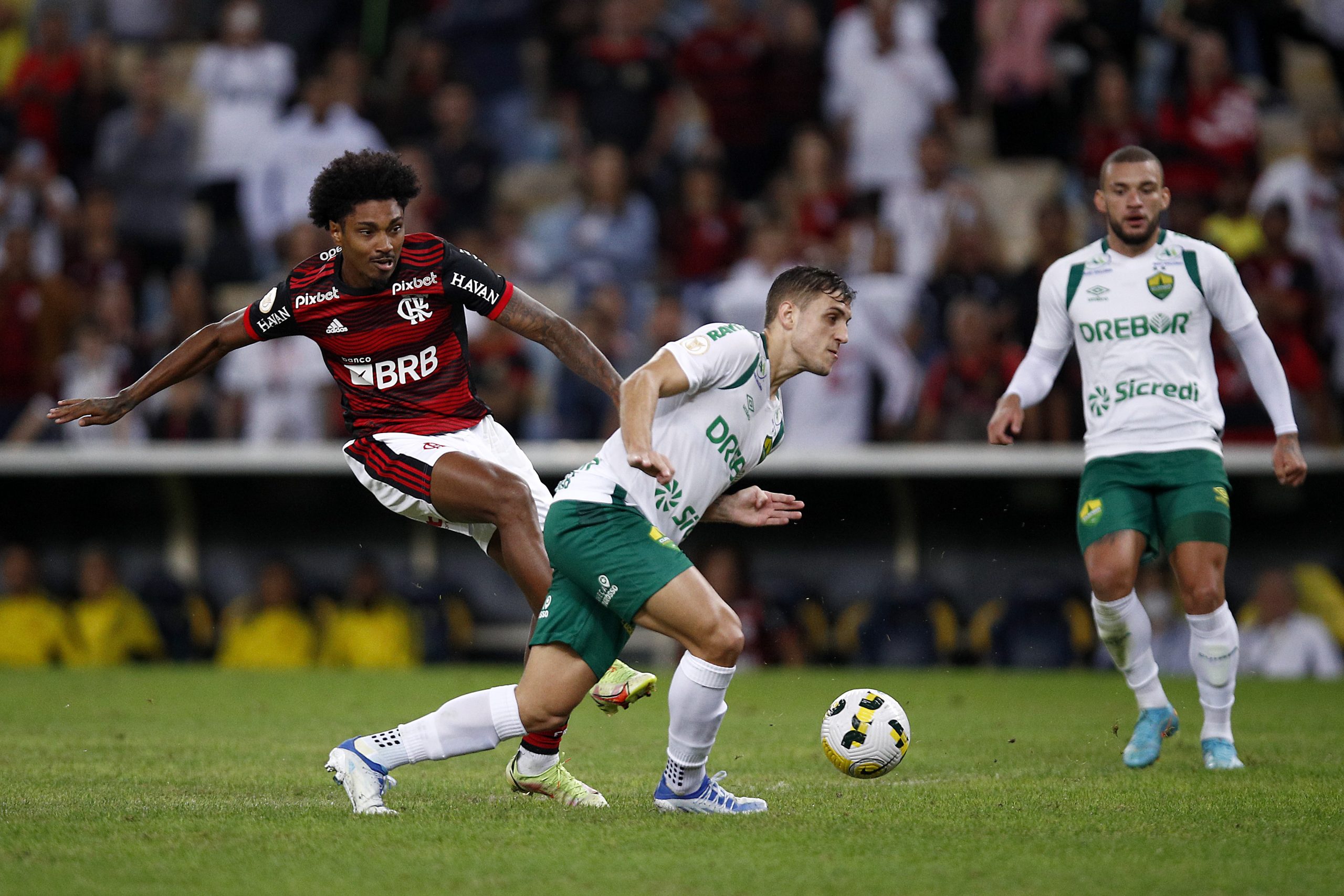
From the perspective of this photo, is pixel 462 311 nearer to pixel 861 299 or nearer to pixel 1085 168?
pixel 861 299

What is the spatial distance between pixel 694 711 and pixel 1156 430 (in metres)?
2.92

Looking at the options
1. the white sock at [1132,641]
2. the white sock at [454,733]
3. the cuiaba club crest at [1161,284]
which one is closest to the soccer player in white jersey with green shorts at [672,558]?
the white sock at [454,733]

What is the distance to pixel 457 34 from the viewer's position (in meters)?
17.4

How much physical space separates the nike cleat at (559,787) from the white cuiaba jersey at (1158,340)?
9.81 ft

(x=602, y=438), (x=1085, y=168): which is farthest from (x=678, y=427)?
(x=1085, y=168)

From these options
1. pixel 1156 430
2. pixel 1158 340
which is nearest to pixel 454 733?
pixel 1156 430

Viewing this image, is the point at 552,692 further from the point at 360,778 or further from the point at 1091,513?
the point at 1091,513

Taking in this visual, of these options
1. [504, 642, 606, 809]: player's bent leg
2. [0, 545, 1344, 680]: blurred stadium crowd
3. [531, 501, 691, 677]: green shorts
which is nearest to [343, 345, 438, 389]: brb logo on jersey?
[531, 501, 691, 677]: green shorts

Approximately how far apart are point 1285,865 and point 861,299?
8.74 metres

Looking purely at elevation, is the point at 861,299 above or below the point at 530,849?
above

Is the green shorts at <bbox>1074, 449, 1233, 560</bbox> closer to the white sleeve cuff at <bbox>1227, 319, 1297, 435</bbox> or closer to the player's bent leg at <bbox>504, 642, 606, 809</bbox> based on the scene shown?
the white sleeve cuff at <bbox>1227, 319, 1297, 435</bbox>

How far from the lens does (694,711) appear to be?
5414 mm

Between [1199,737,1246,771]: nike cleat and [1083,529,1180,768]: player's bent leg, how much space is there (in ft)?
0.65

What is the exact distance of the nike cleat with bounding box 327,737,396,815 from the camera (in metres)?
5.50
